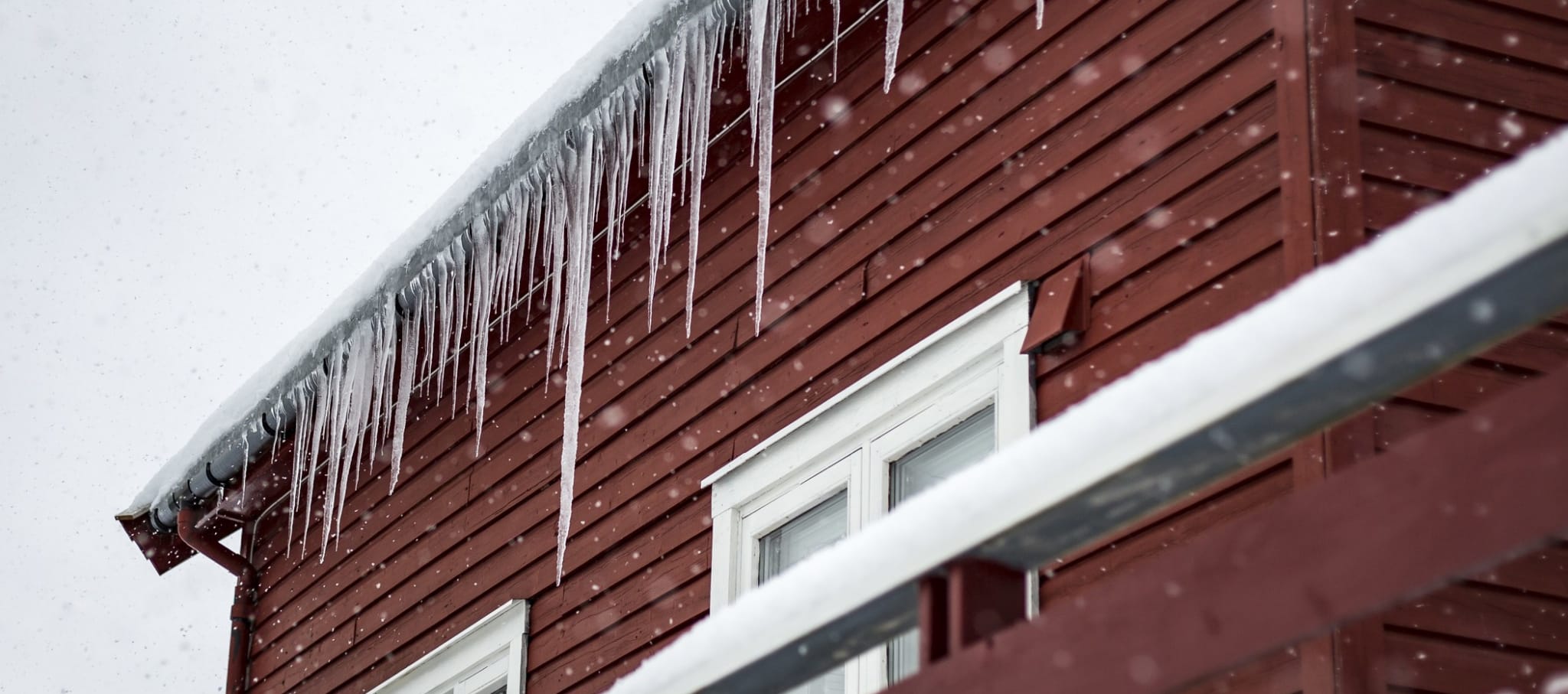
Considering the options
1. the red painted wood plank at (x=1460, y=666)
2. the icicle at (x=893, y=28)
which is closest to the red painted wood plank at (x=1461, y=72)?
the red painted wood plank at (x=1460, y=666)

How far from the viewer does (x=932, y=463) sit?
471 centimetres

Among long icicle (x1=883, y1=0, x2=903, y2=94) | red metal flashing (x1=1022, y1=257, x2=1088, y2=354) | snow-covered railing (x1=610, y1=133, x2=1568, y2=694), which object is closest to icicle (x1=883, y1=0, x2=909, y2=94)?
long icicle (x1=883, y1=0, x2=903, y2=94)

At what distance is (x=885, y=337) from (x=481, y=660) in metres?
2.58

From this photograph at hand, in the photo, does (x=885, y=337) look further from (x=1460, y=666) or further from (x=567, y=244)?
(x=567, y=244)

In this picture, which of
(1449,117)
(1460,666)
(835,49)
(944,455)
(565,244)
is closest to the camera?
(1460,666)

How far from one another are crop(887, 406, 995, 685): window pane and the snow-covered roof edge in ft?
5.18

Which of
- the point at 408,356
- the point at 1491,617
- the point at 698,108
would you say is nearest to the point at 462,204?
the point at 408,356

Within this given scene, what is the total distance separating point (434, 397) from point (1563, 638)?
16.5 ft

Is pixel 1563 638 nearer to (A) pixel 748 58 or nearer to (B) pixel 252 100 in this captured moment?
(A) pixel 748 58

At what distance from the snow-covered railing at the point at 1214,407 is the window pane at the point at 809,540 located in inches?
124

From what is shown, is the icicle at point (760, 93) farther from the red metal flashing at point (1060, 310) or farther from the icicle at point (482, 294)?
the icicle at point (482, 294)

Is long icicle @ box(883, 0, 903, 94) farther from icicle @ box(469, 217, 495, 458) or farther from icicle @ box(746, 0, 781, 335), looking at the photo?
icicle @ box(469, 217, 495, 458)

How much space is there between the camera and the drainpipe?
29.1ft

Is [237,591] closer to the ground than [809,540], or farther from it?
farther from it
